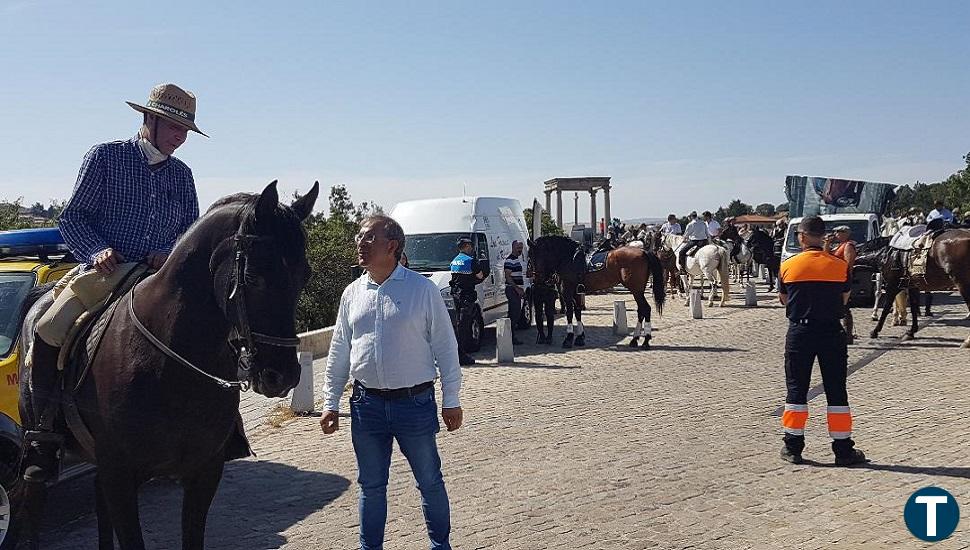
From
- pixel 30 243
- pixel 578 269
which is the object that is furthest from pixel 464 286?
pixel 30 243

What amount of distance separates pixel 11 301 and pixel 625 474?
5.08m

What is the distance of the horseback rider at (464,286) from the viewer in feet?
50.8

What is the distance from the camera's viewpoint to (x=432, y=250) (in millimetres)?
17375

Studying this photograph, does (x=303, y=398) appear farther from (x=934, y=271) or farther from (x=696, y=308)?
(x=696, y=308)

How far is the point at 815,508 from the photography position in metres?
6.45

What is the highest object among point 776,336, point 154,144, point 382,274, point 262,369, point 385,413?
point 154,144

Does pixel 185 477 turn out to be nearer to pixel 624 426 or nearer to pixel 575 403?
pixel 624 426

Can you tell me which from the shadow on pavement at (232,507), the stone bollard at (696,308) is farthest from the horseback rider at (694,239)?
the shadow on pavement at (232,507)

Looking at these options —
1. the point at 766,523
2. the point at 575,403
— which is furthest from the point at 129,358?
the point at 575,403

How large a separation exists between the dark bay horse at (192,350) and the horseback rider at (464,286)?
10.8m

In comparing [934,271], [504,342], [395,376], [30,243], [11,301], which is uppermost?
[30,243]

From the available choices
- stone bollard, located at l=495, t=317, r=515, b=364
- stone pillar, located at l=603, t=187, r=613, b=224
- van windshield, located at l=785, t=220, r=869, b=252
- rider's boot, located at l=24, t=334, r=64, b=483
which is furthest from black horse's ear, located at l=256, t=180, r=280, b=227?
stone pillar, located at l=603, t=187, r=613, b=224

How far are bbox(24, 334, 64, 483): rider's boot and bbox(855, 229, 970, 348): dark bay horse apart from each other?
46.9 feet

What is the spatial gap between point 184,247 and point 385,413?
1.34 meters
